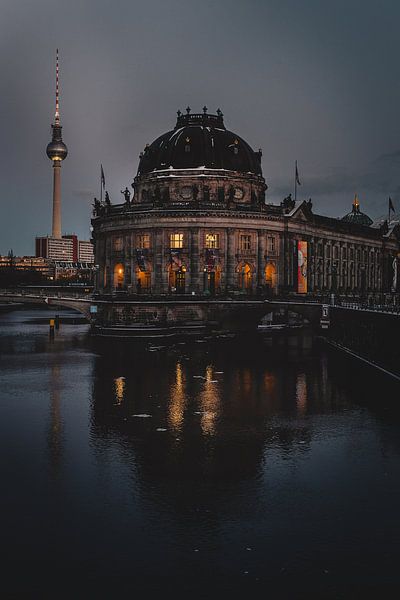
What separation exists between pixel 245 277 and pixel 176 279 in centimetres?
1231

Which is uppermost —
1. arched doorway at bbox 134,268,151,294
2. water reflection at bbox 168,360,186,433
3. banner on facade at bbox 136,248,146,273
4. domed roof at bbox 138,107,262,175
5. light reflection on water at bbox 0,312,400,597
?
domed roof at bbox 138,107,262,175

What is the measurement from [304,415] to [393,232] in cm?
14986

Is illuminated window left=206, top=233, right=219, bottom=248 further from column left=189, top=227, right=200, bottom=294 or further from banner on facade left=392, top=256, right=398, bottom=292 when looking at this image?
banner on facade left=392, top=256, right=398, bottom=292

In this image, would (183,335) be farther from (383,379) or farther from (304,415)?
(304,415)

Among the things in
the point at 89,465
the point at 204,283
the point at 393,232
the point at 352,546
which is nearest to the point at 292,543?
the point at 352,546

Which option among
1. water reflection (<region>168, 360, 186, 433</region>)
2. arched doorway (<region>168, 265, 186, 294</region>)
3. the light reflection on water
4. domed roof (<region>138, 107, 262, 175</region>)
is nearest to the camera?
the light reflection on water

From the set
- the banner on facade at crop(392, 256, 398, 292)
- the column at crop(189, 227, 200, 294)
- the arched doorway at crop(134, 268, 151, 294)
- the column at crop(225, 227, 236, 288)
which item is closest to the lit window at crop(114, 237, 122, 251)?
the arched doorway at crop(134, 268, 151, 294)

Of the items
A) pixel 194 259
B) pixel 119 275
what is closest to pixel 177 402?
pixel 194 259

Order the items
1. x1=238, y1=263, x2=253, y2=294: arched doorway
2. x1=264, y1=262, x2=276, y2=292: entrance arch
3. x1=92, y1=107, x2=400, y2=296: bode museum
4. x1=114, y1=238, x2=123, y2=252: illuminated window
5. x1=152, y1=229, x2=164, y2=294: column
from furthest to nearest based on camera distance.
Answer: x1=114, y1=238, x2=123, y2=252: illuminated window → x1=264, y1=262, x2=276, y2=292: entrance arch → x1=238, y1=263, x2=253, y2=294: arched doorway → x1=152, y1=229, x2=164, y2=294: column → x1=92, y1=107, x2=400, y2=296: bode museum

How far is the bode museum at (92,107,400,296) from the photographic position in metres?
111

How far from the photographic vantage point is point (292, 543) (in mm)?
20516

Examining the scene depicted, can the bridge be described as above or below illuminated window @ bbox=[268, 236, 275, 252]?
below

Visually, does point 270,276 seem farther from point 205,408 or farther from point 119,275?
point 205,408

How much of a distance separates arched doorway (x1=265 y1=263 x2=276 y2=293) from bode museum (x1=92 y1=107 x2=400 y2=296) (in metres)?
0.18
